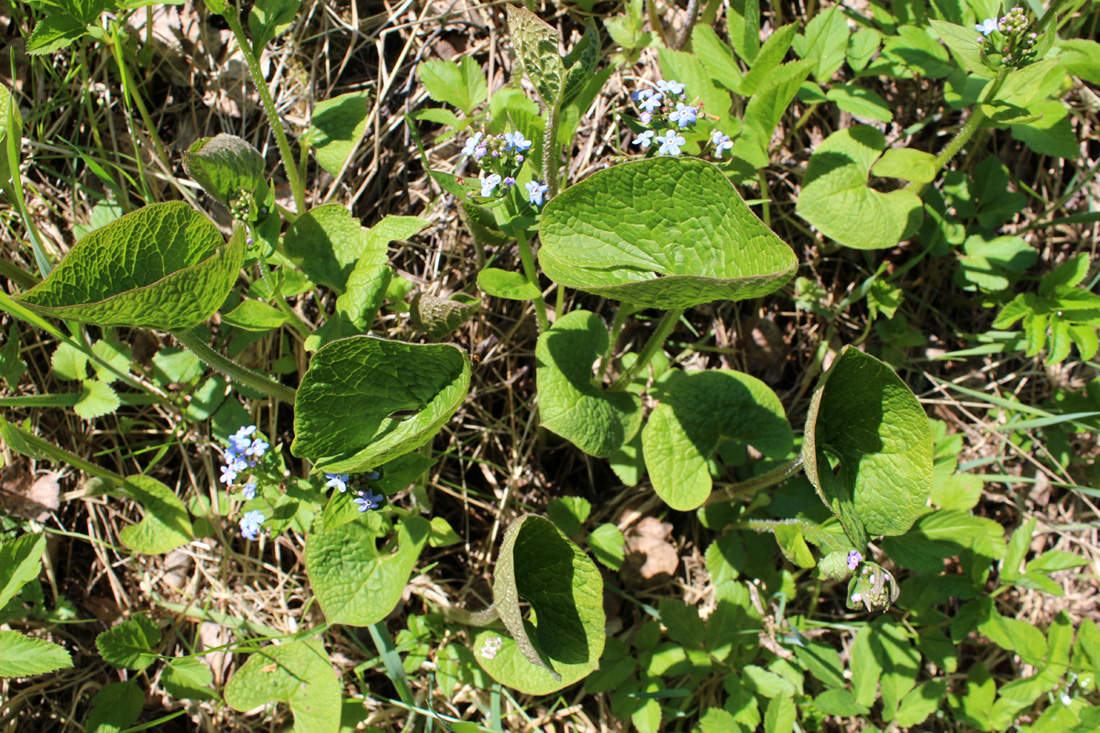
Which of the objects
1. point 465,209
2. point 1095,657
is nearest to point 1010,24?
point 465,209

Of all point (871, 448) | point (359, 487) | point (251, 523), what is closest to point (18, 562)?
point (251, 523)

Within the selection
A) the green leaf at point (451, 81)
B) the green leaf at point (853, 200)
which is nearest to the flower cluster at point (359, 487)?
the green leaf at point (451, 81)

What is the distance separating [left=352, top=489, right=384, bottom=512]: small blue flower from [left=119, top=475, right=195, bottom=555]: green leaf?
86 centimetres

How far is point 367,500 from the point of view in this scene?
1.88 metres

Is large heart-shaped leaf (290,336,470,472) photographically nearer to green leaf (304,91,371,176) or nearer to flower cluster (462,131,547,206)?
flower cluster (462,131,547,206)

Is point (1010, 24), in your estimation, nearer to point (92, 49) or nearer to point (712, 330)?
point (712, 330)

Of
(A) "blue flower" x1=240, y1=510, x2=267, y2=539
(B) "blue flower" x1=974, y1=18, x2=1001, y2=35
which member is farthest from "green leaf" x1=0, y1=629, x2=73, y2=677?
(B) "blue flower" x1=974, y1=18, x2=1001, y2=35

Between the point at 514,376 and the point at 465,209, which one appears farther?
the point at 514,376

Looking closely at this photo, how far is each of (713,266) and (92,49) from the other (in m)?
2.50

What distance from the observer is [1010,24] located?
2.02m

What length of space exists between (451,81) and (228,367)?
1.15 m

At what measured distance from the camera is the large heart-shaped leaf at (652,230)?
1604mm

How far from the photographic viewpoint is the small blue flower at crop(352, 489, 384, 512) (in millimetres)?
1879

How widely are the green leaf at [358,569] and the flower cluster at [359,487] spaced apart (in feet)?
0.57
